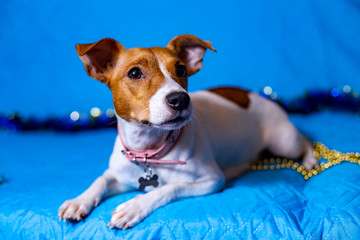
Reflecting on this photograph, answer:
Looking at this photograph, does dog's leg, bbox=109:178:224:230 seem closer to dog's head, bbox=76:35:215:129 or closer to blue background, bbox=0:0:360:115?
dog's head, bbox=76:35:215:129

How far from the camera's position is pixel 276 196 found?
2.13 m

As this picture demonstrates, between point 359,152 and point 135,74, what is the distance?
1678mm

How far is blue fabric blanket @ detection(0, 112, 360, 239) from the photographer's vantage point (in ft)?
6.15

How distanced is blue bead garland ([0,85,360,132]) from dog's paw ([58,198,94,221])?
1.85m

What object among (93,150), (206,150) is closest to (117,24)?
(93,150)

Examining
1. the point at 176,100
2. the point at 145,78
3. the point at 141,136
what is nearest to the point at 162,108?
the point at 176,100

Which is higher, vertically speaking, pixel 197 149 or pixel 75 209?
pixel 197 149

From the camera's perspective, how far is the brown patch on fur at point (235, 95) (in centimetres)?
279

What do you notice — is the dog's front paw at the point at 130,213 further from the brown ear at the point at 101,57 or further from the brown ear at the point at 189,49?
the brown ear at the point at 189,49

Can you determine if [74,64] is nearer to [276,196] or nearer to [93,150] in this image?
[93,150]

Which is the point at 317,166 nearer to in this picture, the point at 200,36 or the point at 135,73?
the point at 135,73

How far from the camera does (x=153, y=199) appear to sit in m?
1.98

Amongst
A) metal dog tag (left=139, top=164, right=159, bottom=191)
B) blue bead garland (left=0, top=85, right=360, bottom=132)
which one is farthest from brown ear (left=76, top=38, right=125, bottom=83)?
blue bead garland (left=0, top=85, right=360, bottom=132)

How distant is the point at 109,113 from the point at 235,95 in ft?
4.97
